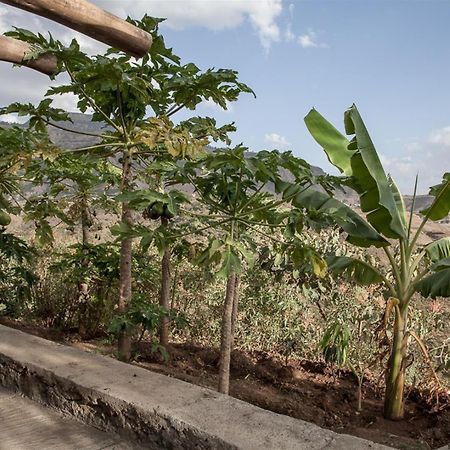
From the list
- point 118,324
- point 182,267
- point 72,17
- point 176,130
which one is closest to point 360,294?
point 182,267

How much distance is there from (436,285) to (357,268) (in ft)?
2.90

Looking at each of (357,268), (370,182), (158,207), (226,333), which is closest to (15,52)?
(158,207)

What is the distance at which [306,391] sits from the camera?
498cm

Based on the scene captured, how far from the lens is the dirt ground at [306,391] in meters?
3.98

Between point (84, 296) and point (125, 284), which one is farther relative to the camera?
point (84, 296)

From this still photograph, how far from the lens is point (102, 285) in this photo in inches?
205

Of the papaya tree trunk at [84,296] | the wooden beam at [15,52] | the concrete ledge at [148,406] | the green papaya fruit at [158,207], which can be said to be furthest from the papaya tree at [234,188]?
the papaya tree trunk at [84,296]

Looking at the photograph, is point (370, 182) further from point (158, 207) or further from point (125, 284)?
point (125, 284)

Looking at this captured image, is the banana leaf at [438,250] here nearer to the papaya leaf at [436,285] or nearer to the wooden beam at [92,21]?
the papaya leaf at [436,285]

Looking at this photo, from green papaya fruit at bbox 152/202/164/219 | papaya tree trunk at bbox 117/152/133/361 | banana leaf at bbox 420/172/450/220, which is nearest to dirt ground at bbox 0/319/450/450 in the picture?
papaya tree trunk at bbox 117/152/133/361

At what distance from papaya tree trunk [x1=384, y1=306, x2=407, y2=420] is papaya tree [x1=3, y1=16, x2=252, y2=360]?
7.79 feet

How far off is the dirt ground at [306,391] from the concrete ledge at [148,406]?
229 centimetres

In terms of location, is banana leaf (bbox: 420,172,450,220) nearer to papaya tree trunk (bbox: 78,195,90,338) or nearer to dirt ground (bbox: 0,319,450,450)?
dirt ground (bbox: 0,319,450,450)

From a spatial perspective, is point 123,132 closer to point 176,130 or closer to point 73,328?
point 176,130
